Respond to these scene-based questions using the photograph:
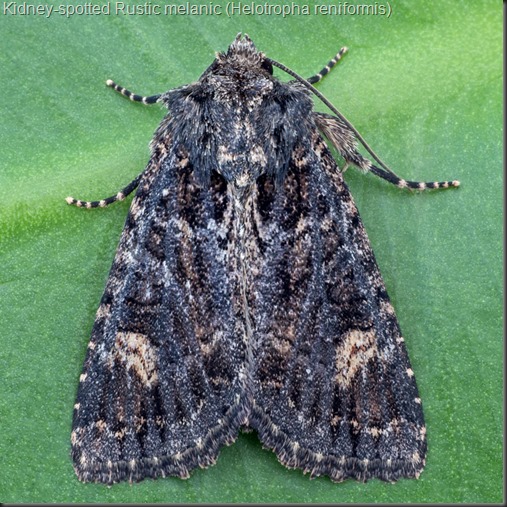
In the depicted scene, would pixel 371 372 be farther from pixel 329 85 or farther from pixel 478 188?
pixel 329 85

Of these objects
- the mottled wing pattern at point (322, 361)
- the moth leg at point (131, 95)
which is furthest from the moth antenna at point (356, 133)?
the moth leg at point (131, 95)

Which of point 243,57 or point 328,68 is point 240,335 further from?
point 328,68

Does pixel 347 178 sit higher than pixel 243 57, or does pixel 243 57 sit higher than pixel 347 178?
pixel 243 57

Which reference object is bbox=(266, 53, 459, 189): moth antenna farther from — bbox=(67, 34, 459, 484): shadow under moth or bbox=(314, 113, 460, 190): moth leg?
bbox=(67, 34, 459, 484): shadow under moth

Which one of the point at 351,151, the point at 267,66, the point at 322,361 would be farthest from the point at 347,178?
the point at 322,361

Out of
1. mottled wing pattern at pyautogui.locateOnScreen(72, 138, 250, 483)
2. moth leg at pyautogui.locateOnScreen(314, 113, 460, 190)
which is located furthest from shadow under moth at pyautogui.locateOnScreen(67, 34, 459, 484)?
moth leg at pyautogui.locateOnScreen(314, 113, 460, 190)

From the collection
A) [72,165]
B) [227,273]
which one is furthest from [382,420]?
[72,165]
